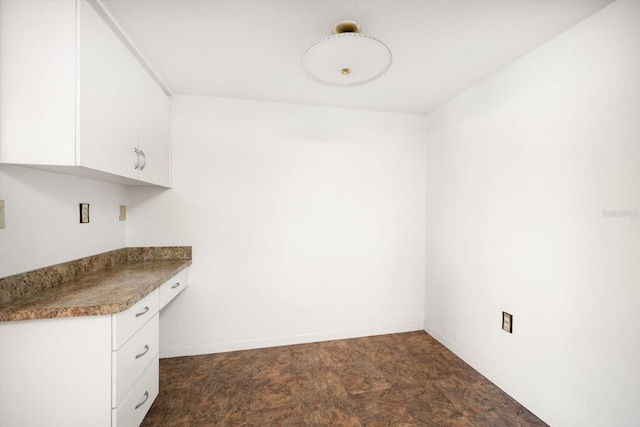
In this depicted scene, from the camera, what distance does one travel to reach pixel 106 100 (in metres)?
1.46

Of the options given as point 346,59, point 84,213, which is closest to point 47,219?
point 84,213

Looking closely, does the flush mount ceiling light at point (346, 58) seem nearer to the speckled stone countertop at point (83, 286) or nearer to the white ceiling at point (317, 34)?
the white ceiling at point (317, 34)

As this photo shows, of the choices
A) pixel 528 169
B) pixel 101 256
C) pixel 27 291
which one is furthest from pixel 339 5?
pixel 101 256

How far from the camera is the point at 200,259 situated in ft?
8.31

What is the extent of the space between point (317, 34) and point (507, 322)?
7.67ft

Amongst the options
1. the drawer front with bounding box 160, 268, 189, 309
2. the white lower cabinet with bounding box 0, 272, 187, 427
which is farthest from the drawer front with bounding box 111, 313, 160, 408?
the drawer front with bounding box 160, 268, 189, 309

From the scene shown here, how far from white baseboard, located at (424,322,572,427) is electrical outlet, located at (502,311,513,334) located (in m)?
0.37

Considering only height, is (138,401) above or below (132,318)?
below

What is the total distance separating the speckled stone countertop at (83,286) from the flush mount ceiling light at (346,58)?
1.53 metres

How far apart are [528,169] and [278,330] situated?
8.01ft

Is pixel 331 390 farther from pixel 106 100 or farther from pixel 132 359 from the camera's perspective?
pixel 106 100

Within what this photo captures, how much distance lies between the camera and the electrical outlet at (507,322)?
1.97 meters

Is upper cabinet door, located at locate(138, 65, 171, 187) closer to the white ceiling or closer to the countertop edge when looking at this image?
the white ceiling

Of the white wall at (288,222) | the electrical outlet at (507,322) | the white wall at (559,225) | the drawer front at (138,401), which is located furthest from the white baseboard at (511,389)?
the drawer front at (138,401)
